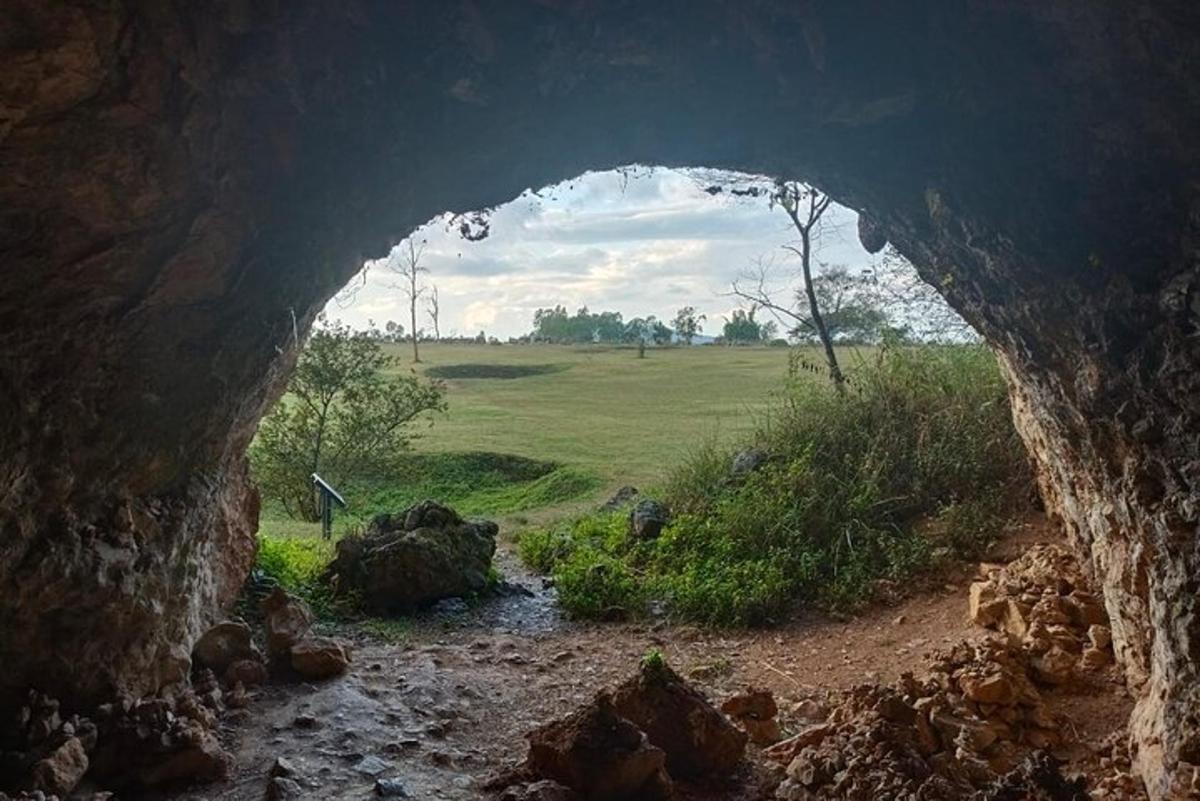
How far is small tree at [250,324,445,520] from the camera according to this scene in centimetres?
1082

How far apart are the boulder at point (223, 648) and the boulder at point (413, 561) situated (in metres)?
2.28

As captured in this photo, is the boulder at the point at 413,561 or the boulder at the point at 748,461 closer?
the boulder at the point at 413,561

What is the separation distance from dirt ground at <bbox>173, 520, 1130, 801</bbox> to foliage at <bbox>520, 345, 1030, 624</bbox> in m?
0.31

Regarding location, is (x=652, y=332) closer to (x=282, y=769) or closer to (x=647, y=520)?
(x=647, y=520)

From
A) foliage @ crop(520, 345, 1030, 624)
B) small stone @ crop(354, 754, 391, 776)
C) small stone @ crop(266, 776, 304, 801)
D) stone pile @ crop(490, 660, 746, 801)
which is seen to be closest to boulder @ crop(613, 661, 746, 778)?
stone pile @ crop(490, 660, 746, 801)

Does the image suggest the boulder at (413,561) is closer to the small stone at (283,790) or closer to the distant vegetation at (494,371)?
the small stone at (283,790)

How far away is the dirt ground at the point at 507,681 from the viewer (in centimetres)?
413

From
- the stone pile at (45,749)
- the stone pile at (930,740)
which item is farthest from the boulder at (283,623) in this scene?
the stone pile at (930,740)

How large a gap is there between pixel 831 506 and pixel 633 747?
A: 4.86 meters

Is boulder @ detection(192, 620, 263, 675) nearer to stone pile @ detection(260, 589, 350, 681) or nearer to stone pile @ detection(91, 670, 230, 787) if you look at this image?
stone pile @ detection(260, 589, 350, 681)

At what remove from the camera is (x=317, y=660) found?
5125 millimetres

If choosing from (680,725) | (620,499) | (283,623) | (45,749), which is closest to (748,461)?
(620,499)

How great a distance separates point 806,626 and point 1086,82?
474 centimetres

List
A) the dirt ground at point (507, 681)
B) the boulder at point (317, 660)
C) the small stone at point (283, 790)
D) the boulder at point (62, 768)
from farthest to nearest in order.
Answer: the boulder at point (317, 660) < the dirt ground at point (507, 681) < the small stone at point (283, 790) < the boulder at point (62, 768)
